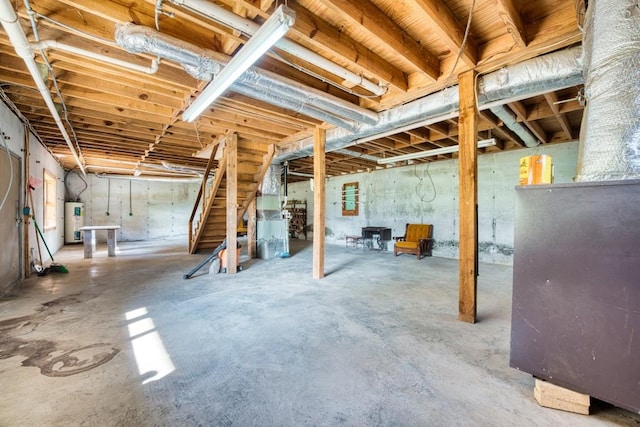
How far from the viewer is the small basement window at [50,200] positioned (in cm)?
590

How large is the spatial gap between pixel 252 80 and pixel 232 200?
249cm

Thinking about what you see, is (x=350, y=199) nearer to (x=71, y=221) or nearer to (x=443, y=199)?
(x=443, y=199)

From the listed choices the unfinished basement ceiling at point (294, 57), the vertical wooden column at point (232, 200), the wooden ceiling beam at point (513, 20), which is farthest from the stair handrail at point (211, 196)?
the wooden ceiling beam at point (513, 20)

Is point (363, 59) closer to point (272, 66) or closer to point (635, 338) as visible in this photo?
point (272, 66)

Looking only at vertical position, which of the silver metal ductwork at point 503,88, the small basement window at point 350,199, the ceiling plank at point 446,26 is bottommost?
the small basement window at point 350,199

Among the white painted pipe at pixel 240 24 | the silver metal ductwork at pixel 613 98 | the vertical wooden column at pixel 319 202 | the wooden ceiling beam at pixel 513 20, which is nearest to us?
the silver metal ductwork at pixel 613 98

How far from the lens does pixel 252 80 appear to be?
98.9 inches

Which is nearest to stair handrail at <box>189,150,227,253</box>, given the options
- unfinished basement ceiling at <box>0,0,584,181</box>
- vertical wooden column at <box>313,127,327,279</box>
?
unfinished basement ceiling at <box>0,0,584,181</box>

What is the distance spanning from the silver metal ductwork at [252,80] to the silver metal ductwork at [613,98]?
7.02 feet

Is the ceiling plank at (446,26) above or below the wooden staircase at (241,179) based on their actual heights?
above

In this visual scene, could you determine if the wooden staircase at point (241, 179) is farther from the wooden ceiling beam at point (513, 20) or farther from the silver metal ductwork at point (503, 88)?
the wooden ceiling beam at point (513, 20)

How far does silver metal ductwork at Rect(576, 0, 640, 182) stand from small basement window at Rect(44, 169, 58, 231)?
8.47 metres

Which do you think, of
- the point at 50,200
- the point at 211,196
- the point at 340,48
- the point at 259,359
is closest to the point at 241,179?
the point at 211,196

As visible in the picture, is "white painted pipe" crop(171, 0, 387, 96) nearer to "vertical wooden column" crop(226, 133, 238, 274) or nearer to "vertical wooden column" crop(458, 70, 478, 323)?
"vertical wooden column" crop(458, 70, 478, 323)
